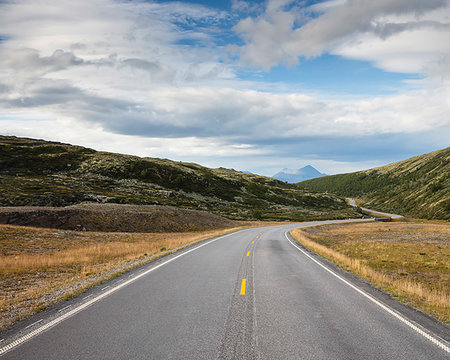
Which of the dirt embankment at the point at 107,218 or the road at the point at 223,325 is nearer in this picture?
the road at the point at 223,325

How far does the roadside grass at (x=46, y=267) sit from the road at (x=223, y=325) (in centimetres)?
95

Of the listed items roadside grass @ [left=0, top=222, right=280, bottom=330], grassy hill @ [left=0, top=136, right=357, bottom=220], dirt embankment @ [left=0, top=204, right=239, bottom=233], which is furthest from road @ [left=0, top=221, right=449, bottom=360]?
grassy hill @ [left=0, top=136, right=357, bottom=220]

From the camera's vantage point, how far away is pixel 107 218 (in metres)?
37.0

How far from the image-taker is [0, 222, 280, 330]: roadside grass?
8160 millimetres

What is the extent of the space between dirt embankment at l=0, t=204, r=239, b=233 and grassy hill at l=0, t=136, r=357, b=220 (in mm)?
17466

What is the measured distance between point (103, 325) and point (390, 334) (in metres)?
5.97

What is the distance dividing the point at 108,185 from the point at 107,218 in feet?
159

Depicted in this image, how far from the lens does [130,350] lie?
5.10 meters

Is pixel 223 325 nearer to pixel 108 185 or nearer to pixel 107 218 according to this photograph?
pixel 107 218

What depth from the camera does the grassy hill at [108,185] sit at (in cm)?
5928

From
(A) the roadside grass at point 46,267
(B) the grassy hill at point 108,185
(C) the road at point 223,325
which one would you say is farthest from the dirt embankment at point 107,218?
(C) the road at point 223,325

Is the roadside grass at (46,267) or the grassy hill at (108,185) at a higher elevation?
the grassy hill at (108,185)

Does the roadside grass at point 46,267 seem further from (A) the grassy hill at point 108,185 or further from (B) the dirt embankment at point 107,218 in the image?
(A) the grassy hill at point 108,185

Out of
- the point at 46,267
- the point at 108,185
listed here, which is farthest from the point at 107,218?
the point at 108,185
